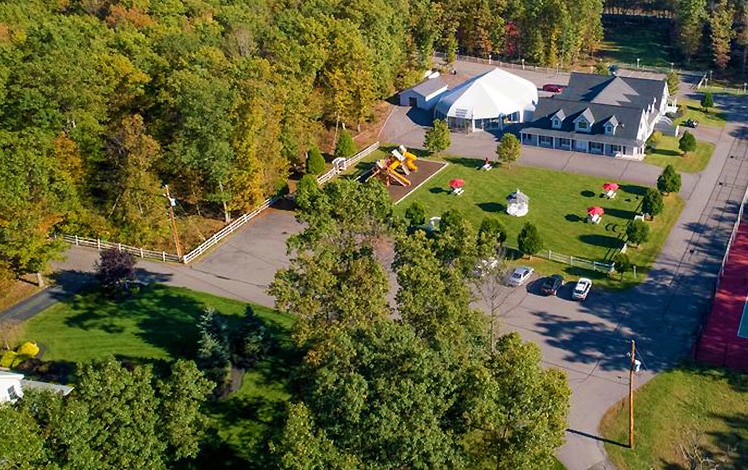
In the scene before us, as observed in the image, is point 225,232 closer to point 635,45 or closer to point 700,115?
point 700,115

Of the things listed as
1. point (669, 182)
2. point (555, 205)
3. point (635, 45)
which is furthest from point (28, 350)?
point (635, 45)

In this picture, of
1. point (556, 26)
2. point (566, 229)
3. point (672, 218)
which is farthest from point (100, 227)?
point (556, 26)

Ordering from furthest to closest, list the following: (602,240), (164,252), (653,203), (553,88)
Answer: (553,88) < (653,203) < (602,240) < (164,252)

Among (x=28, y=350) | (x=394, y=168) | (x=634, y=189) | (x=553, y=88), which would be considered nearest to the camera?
(x=28, y=350)

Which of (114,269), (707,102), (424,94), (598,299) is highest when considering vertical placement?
(424,94)

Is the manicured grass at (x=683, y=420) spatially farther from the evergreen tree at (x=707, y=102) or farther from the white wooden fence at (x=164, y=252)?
the evergreen tree at (x=707, y=102)

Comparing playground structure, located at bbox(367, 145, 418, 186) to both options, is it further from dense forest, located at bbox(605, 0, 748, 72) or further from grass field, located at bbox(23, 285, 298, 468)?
dense forest, located at bbox(605, 0, 748, 72)

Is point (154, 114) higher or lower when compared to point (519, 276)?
higher

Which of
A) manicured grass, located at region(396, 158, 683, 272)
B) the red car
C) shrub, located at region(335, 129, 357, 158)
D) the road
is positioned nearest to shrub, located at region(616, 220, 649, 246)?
manicured grass, located at region(396, 158, 683, 272)
